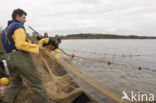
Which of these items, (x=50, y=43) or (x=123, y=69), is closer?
(x=50, y=43)

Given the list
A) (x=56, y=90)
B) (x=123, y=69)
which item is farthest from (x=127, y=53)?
(x=56, y=90)

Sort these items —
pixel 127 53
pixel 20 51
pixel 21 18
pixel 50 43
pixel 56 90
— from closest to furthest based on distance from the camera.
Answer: pixel 20 51, pixel 21 18, pixel 56 90, pixel 50 43, pixel 127 53

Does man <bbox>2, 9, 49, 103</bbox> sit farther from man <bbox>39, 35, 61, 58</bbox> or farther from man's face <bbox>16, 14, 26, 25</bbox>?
man <bbox>39, 35, 61, 58</bbox>

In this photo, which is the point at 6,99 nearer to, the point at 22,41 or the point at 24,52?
the point at 24,52

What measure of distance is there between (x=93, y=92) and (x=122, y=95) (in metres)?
2.78

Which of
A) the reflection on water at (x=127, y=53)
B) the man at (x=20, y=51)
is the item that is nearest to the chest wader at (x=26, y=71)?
the man at (x=20, y=51)

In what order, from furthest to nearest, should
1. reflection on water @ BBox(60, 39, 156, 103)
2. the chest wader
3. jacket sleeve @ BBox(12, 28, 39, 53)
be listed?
reflection on water @ BBox(60, 39, 156, 103) → the chest wader → jacket sleeve @ BBox(12, 28, 39, 53)

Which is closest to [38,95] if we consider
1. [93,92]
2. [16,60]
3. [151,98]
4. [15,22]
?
[16,60]

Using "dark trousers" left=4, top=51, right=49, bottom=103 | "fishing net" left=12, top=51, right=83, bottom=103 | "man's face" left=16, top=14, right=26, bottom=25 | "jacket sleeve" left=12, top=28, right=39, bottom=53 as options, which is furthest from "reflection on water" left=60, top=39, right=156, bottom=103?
"man's face" left=16, top=14, right=26, bottom=25

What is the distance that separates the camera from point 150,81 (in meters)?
8.84

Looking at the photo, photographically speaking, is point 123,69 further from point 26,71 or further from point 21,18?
point 21,18

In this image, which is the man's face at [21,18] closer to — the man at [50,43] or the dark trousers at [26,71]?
the dark trousers at [26,71]

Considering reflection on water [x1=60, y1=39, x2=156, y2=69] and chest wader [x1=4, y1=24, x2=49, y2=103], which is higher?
chest wader [x1=4, y1=24, x2=49, y2=103]

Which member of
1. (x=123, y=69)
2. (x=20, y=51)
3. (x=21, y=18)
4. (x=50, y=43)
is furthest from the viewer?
(x=123, y=69)
